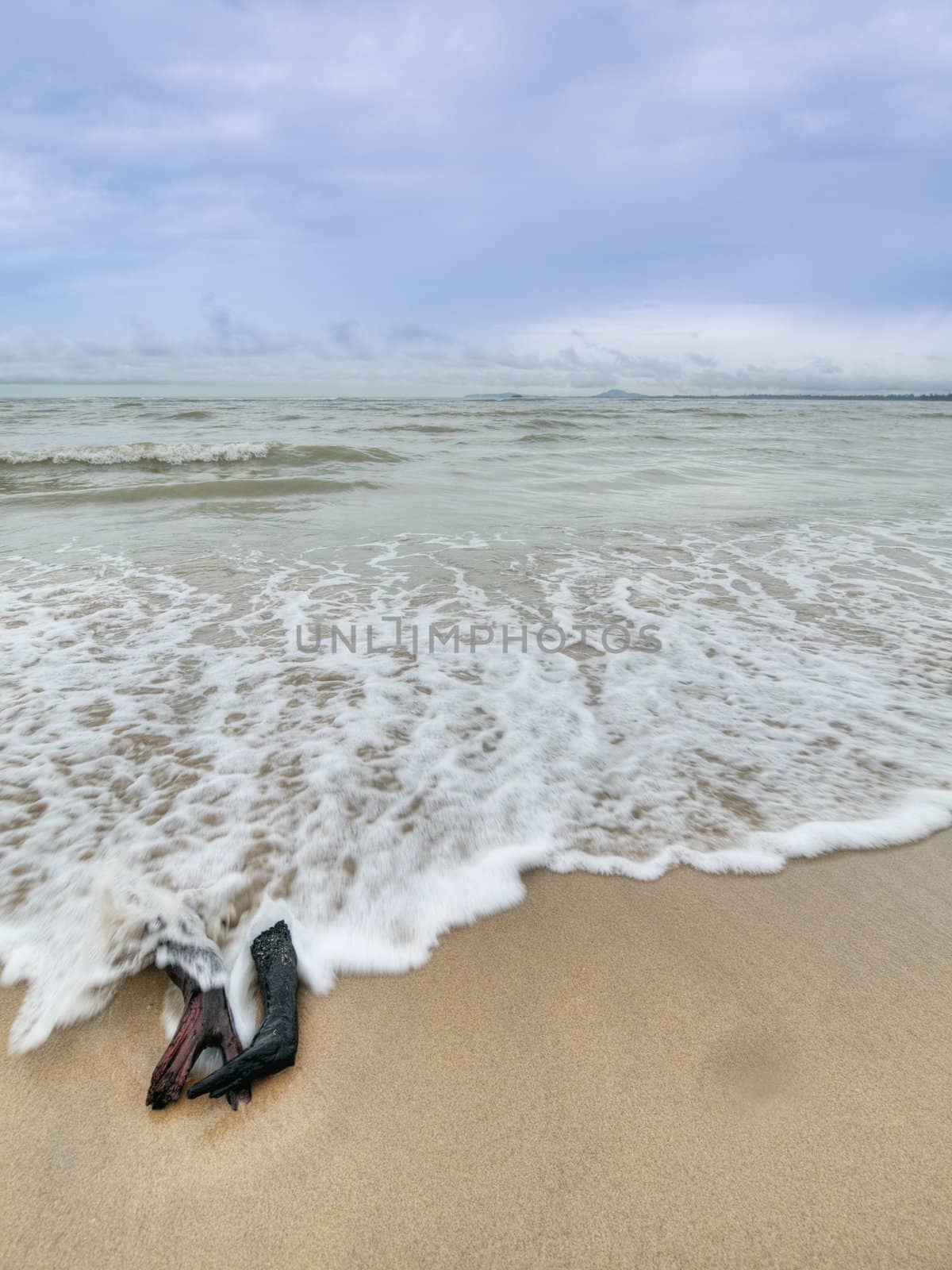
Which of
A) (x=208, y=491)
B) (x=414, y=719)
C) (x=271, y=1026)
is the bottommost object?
(x=208, y=491)

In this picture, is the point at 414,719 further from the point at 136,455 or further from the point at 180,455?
the point at 136,455

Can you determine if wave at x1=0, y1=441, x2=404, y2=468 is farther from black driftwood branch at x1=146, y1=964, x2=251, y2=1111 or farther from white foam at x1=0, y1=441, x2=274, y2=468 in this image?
black driftwood branch at x1=146, y1=964, x2=251, y2=1111

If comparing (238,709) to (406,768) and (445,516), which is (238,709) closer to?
(406,768)

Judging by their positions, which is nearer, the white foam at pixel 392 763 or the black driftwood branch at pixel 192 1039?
the black driftwood branch at pixel 192 1039

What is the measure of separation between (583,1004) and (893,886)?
3.98ft

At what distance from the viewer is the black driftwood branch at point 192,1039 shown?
1.42 metres

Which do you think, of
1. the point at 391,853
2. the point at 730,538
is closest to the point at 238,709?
the point at 391,853

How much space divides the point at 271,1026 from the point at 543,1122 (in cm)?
70

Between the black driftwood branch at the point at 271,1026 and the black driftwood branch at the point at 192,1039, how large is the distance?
4 cm

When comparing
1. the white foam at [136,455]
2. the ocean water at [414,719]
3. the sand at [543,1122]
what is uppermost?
the sand at [543,1122]

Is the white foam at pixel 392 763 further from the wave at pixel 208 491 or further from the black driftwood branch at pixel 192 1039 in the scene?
the wave at pixel 208 491

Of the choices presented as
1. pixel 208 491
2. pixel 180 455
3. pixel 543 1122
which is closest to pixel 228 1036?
pixel 543 1122

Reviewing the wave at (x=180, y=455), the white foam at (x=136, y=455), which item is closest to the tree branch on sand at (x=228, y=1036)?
the wave at (x=180, y=455)

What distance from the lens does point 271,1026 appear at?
5.09 ft
